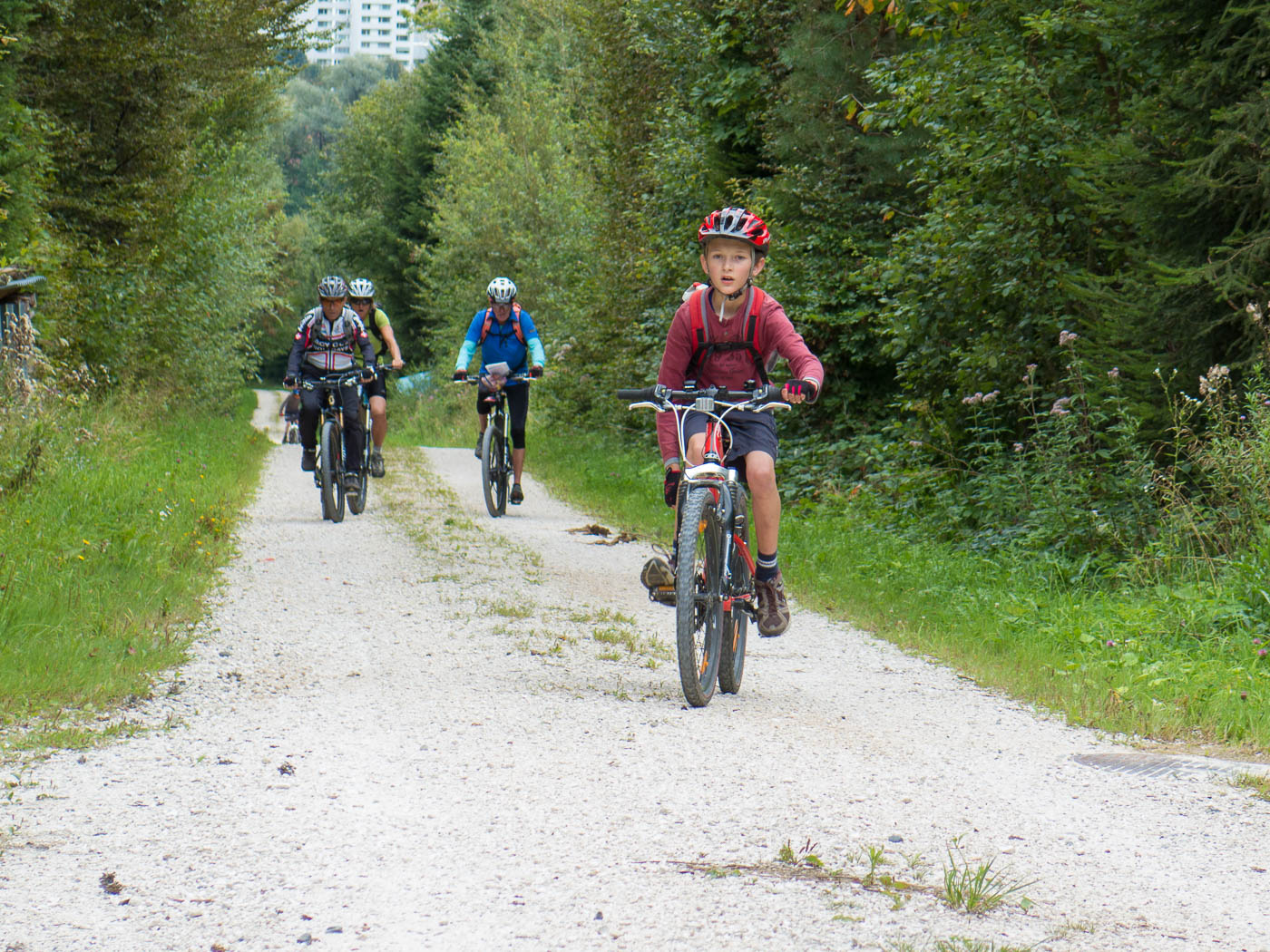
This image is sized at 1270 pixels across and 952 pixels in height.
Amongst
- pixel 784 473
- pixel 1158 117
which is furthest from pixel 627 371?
pixel 1158 117

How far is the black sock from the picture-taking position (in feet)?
20.0

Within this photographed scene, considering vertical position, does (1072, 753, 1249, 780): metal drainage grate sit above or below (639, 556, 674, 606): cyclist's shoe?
below

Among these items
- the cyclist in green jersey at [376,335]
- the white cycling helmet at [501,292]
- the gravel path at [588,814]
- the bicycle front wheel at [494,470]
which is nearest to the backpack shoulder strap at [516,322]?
the white cycling helmet at [501,292]

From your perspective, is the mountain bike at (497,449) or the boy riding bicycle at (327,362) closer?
the boy riding bicycle at (327,362)

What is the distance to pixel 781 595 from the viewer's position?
6188mm

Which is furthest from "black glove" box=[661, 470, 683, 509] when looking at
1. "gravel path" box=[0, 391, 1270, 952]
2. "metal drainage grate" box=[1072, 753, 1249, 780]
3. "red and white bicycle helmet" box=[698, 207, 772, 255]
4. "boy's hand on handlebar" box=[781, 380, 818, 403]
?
"metal drainage grate" box=[1072, 753, 1249, 780]

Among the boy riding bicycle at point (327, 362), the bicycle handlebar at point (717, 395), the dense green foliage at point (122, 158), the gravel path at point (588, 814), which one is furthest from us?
the dense green foliage at point (122, 158)

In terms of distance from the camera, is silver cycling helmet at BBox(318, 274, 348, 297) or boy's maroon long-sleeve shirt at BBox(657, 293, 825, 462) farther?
silver cycling helmet at BBox(318, 274, 348, 297)

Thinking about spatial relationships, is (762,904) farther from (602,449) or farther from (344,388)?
(602,449)

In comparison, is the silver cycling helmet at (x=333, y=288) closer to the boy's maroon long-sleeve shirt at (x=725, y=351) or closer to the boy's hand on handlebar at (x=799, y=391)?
the boy's maroon long-sleeve shirt at (x=725, y=351)

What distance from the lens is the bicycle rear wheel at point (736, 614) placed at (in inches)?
230

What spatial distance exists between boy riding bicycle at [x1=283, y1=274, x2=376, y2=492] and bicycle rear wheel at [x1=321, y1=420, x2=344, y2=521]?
11cm

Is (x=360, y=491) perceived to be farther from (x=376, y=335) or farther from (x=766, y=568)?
(x=766, y=568)

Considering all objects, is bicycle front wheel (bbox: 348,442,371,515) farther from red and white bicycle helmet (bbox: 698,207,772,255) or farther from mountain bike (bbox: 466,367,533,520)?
red and white bicycle helmet (bbox: 698,207,772,255)
